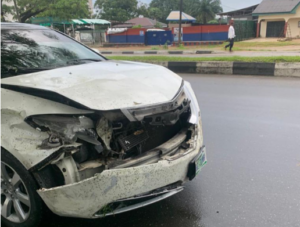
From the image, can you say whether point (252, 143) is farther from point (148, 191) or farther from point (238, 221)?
point (148, 191)

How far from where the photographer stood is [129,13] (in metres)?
56.0

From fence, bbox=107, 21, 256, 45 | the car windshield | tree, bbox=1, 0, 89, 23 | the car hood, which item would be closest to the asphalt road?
the car hood

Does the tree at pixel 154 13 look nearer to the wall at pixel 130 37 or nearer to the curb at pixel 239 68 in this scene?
the wall at pixel 130 37

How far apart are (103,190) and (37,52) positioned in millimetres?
1787

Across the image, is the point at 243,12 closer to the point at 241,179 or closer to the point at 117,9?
the point at 117,9

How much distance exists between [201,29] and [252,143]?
22626 mm

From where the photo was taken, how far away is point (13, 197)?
86.9 inches

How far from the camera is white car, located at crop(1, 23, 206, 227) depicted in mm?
1963

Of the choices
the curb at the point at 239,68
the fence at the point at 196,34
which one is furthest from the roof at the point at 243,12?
the curb at the point at 239,68

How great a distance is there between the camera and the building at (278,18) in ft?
96.8

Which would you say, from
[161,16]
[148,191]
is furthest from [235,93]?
[161,16]

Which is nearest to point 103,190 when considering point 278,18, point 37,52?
point 37,52

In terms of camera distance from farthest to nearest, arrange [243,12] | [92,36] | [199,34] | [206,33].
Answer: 1. [243,12]
2. [92,36]
3. [199,34]
4. [206,33]

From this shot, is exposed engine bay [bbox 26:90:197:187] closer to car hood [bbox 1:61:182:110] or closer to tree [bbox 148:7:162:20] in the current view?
car hood [bbox 1:61:182:110]
